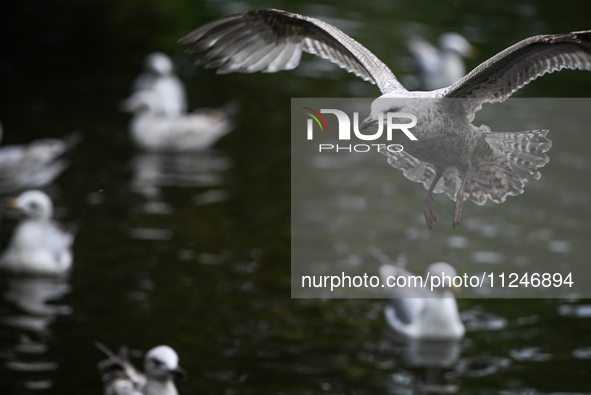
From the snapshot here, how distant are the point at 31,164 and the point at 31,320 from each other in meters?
3.37

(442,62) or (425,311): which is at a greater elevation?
(442,62)

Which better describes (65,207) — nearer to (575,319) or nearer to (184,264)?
(184,264)

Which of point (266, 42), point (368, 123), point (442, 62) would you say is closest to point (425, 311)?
point (266, 42)

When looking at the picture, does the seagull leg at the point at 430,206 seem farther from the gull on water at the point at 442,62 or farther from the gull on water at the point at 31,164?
the gull on water at the point at 442,62

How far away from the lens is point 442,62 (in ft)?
45.6

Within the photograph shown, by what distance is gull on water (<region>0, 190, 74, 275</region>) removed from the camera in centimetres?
848

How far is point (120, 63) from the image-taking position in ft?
48.1

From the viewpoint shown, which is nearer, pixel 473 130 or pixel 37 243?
pixel 473 130

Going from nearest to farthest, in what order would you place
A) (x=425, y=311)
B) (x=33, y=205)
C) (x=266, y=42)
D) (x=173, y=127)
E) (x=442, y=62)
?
(x=266, y=42), (x=425, y=311), (x=33, y=205), (x=173, y=127), (x=442, y=62)

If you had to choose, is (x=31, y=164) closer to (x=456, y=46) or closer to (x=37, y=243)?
(x=37, y=243)

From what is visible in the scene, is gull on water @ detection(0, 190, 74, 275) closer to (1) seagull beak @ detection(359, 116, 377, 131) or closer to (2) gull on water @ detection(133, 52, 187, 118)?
(2) gull on water @ detection(133, 52, 187, 118)

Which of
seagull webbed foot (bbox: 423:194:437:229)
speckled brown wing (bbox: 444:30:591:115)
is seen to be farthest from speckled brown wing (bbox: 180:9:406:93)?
seagull webbed foot (bbox: 423:194:437:229)

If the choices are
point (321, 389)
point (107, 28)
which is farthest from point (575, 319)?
point (107, 28)

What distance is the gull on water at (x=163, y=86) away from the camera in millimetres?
12648
